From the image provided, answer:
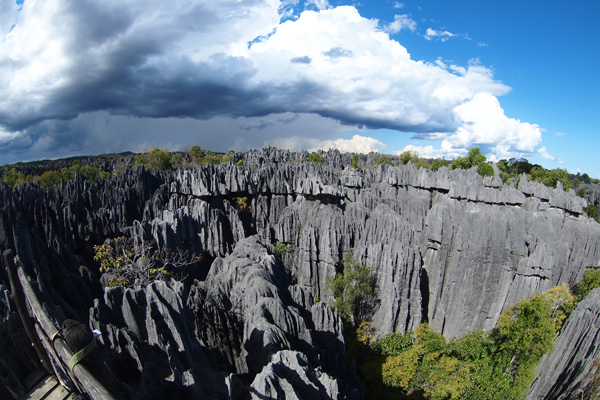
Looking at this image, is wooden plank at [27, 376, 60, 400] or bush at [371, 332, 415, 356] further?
bush at [371, 332, 415, 356]

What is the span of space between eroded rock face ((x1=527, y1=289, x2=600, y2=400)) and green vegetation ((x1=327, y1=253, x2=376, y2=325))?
1167 cm

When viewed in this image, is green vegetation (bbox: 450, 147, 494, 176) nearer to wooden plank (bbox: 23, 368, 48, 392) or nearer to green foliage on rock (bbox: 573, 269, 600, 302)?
green foliage on rock (bbox: 573, 269, 600, 302)

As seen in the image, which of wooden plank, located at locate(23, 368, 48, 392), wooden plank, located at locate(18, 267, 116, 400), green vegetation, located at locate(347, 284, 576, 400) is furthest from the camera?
green vegetation, located at locate(347, 284, 576, 400)

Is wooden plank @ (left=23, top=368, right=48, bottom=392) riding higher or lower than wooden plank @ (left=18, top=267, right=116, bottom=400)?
lower

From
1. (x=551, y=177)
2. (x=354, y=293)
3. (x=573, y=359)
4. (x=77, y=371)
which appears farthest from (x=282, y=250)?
(x=551, y=177)

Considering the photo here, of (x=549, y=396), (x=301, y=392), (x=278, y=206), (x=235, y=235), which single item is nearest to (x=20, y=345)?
(x=301, y=392)

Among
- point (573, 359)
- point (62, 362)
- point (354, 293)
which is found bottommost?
point (573, 359)

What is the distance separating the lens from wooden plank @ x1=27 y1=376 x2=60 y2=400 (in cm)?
507

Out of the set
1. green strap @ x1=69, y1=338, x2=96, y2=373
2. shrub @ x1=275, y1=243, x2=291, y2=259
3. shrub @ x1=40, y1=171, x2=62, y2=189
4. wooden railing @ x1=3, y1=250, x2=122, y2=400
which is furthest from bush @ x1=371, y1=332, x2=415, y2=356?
shrub @ x1=40, y1=171, x2=62, y2=189

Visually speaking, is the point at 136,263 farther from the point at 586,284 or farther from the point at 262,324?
the point at 586,284

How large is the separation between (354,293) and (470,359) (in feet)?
31.0

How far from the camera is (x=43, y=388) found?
17.0 ft

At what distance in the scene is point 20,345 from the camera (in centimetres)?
668

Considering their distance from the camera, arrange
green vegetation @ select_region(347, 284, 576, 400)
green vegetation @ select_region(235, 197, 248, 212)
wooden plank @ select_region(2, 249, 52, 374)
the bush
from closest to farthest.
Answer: wooden plank @ select_region(2, 249, 52, 374) < green vegetation @ select_region(347, 284, 576, 400) < the bush < green vegetation @ select_region(235, 197, 248, 212)
